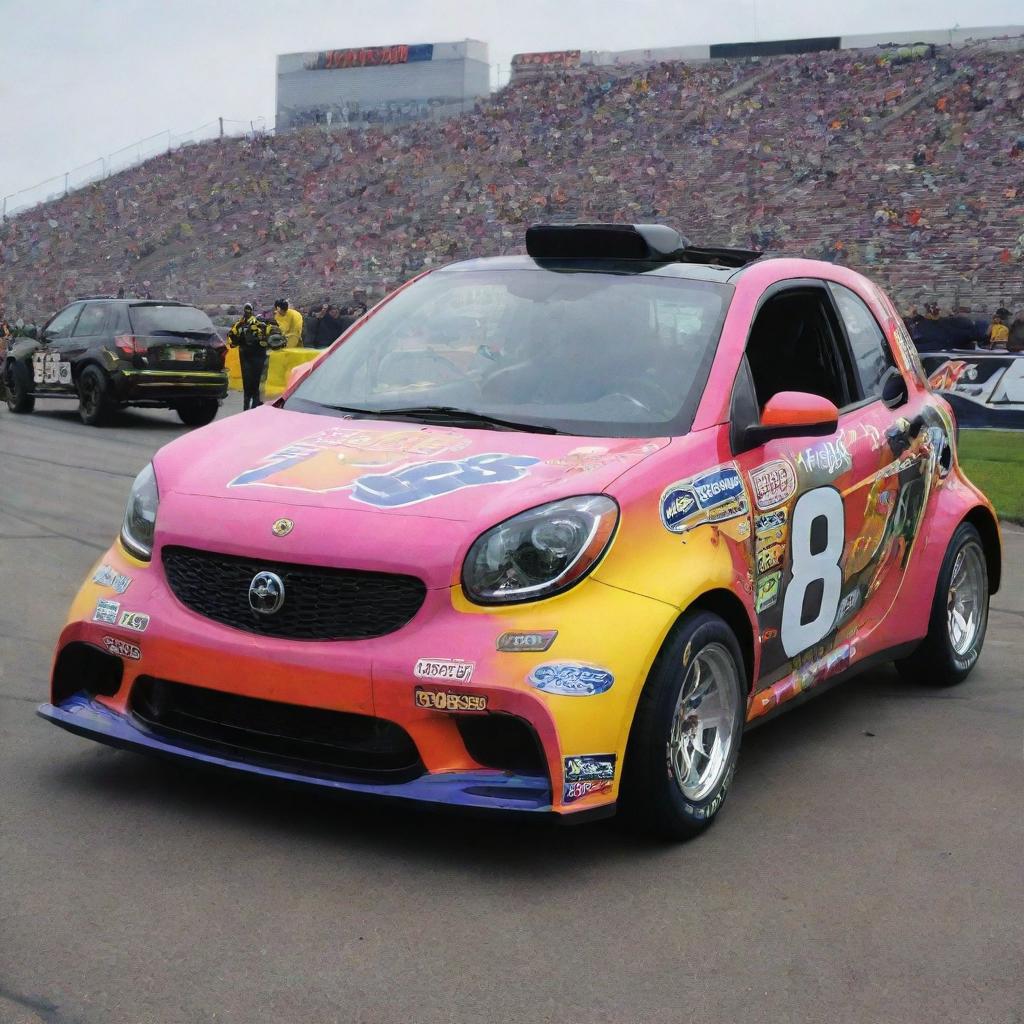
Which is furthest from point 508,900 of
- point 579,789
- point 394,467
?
point 394,467

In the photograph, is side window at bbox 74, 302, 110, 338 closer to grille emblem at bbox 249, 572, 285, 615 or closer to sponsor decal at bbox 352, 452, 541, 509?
sponsor decal at bbox 352, 452, 541, 509

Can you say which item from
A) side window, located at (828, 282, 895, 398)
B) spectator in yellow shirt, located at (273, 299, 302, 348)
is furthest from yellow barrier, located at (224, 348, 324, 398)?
side window, located at (828, 282, 895, 398)

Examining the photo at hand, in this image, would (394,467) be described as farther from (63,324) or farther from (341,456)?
(63,324)

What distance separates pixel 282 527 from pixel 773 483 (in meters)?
1.56

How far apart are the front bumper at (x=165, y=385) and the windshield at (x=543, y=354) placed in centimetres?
1293

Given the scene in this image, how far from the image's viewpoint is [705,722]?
4113 mm

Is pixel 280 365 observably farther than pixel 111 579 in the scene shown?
Yes

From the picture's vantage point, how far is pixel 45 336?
19.1 meters

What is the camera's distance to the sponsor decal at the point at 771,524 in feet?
14.1

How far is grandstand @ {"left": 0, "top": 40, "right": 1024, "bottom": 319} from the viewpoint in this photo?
33.5 metres

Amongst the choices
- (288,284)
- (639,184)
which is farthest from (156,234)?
(639,184)

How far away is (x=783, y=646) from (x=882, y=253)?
95.1 feet

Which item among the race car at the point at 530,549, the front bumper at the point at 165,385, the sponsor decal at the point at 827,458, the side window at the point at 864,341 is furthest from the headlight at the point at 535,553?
the front bumper at the point at 165,385

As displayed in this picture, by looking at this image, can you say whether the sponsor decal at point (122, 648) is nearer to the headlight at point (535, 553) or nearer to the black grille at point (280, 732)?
the black grille at point (280, 732)
